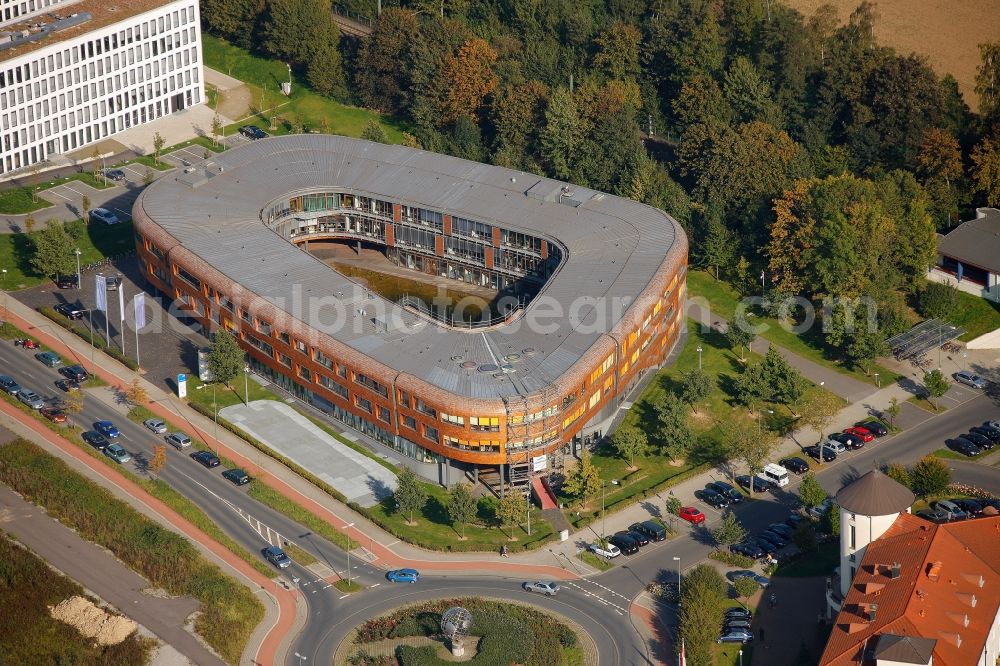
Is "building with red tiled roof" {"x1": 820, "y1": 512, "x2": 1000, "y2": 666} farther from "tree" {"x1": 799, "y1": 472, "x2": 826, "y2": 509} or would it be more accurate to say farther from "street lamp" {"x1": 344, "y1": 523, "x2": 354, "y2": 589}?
"street lamp" {"x1": 344, "y1": 523, "x2": 354, "y2": 589}

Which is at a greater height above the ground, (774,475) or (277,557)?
(774,475)

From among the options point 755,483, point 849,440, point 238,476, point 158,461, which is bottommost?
point 238,476

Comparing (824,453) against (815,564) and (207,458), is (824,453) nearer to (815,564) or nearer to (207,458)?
(815,564)

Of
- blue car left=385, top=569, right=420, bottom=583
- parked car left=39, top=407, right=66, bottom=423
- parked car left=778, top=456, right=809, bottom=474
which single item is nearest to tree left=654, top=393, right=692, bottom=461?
parked car left=778, top=456, right=809, bottom=474

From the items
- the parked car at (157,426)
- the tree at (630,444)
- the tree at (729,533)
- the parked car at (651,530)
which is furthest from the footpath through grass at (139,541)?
the tree at (729,533)

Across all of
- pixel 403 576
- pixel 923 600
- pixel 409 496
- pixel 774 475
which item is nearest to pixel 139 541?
pixel 403 576

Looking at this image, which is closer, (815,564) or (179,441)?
(815,564)

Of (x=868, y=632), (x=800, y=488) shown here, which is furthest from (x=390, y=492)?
(x=868, y=632)
